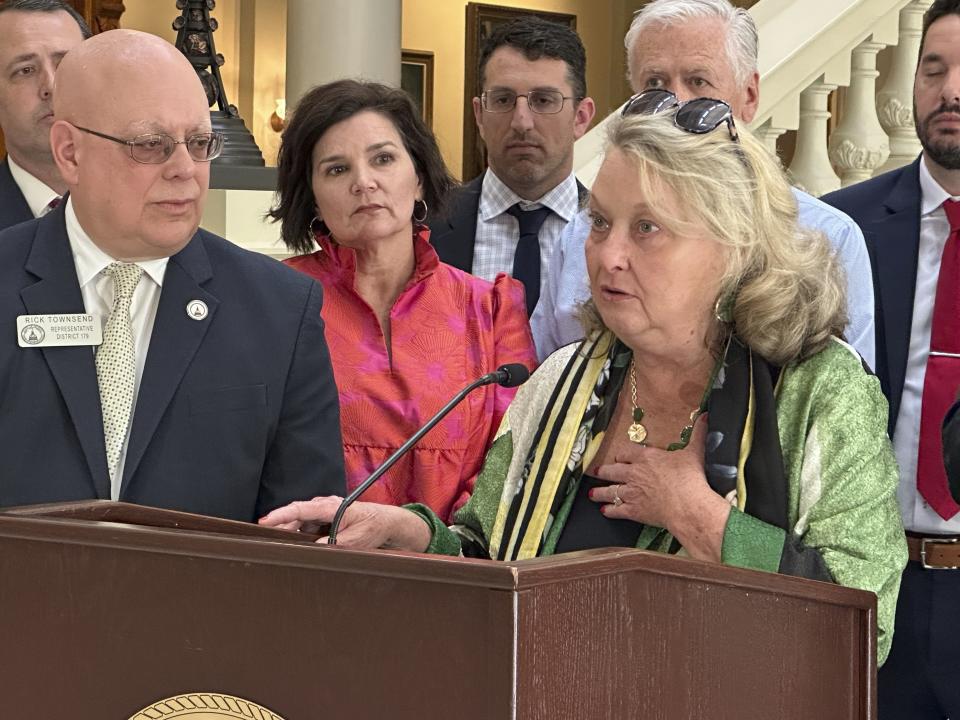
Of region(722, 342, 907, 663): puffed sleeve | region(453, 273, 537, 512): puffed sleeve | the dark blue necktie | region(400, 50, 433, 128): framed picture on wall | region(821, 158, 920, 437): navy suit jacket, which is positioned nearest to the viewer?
region(722, 342, 907, 663): puffed sleeve

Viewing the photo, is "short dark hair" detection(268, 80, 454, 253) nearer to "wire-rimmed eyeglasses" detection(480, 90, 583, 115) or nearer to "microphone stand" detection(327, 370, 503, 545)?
"wire-rimmed eyeglasses" detection(480, 90, 583, 115)

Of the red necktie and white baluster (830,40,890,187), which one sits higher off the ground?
white baluster (830,40,890,187)

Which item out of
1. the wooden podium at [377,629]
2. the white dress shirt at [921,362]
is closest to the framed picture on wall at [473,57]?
the white dress shirt at [921,362]

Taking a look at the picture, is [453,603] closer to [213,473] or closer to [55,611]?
[55,611]

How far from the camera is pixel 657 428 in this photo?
1778 millimetres

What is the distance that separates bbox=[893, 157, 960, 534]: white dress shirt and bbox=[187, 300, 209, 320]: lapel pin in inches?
43.5

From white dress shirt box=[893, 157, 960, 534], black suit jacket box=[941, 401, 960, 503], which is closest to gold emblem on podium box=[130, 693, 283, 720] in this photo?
black suit jacket box=[941, 401, 960, 503]

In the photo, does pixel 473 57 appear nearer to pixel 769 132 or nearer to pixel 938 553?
pixel 769 132

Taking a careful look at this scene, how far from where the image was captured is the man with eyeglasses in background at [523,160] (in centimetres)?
302

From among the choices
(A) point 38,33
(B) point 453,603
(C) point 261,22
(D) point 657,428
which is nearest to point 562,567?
(B) point 453,603

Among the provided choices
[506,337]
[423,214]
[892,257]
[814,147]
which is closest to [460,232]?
[423,214]

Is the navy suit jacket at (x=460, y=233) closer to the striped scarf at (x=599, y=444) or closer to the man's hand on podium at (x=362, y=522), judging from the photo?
the striped scarf at (x=599, y=444)

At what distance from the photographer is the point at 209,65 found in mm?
3895

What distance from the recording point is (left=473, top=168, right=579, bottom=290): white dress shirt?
302 cm
